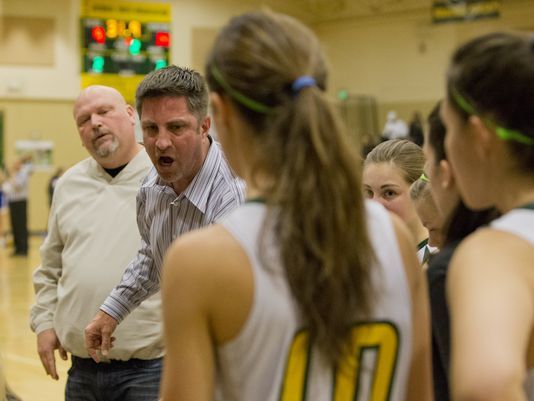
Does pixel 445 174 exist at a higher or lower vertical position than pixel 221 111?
lower

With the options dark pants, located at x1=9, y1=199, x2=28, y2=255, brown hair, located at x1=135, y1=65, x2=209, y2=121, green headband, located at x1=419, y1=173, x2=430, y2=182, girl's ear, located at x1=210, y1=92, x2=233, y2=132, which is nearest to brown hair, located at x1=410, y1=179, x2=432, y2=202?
green headband, located at x1=419, y1=173, x2=430, y2=182

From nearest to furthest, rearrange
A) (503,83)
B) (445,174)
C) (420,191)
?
(503,83), (445,174), (420,191)

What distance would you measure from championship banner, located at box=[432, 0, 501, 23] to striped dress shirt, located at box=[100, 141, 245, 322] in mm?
16777

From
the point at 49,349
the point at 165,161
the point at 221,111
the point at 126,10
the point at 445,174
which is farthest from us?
the point at 126,10

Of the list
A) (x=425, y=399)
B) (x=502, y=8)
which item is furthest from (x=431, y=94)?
(x=425, y=399)

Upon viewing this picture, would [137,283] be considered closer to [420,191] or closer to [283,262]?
[420,191]

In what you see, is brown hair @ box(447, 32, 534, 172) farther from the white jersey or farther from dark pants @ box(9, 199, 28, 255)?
dark pants @ box(9, 199, 28, 255)

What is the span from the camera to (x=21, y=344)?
930cm

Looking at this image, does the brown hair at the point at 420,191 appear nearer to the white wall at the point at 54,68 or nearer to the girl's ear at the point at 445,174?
the girl's ear at the point at 445,174

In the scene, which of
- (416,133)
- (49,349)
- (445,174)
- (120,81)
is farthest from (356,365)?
(416,133)

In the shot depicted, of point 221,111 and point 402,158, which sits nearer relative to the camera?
point 221,111

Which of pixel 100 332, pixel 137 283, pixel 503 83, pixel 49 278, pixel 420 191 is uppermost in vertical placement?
pixel 503 83

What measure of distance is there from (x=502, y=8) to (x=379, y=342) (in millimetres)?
19461

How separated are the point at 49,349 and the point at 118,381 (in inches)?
17.4
